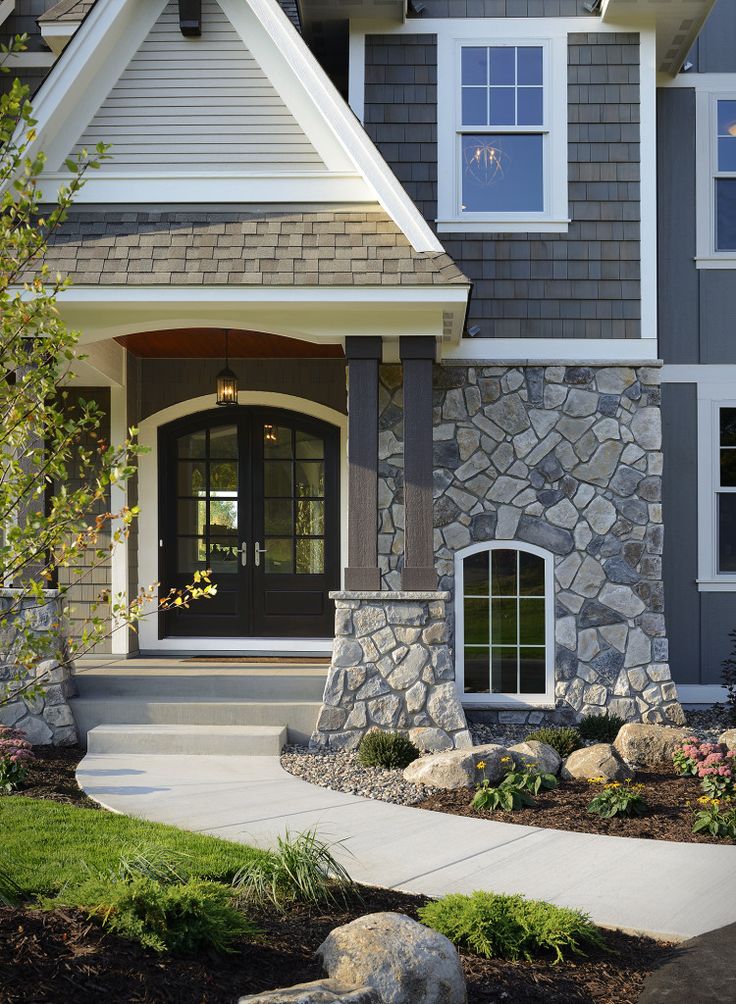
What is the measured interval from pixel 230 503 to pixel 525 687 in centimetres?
351

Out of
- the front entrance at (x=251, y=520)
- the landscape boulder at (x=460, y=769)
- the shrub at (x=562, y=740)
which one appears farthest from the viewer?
the front entrance at (x=251, y=520)

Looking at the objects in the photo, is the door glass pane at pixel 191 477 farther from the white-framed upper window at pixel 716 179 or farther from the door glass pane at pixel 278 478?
the white-framed upper window at pixel 716 179

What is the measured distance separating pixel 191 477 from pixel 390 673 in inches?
143

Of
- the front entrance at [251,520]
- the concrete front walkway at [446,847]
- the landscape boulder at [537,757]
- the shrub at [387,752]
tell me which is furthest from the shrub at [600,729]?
the front entrance at [251,520]

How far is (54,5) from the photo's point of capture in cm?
1003

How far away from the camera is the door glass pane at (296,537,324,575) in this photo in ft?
33.5

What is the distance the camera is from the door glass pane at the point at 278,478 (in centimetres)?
1027

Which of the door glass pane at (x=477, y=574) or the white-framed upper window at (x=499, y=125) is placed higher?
the white-framed upper window at (x=499, y=125)

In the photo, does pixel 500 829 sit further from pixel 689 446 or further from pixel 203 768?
pixel 689 446

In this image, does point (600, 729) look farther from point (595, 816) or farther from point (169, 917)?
point (169, 917)

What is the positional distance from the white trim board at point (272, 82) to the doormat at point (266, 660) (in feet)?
13.0

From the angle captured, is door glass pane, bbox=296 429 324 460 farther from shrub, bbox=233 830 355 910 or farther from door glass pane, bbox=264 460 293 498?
shrub, bbox=233 830 355 910

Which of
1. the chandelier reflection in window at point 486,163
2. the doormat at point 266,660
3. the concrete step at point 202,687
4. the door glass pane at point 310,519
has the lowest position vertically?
the concrete step at point 202,687

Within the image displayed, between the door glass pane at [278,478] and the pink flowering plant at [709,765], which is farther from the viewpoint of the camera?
the door glass pane at [278,478]
